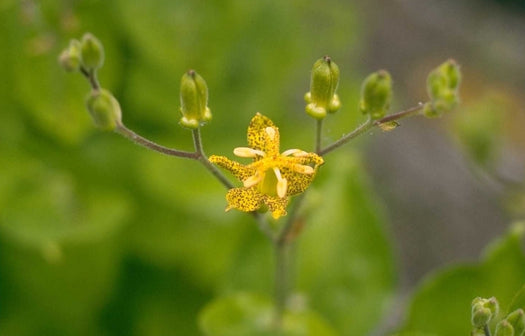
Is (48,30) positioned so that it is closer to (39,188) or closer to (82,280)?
(39,188)

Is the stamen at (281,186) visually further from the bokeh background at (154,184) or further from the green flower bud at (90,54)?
the bokeh background at (154,184)

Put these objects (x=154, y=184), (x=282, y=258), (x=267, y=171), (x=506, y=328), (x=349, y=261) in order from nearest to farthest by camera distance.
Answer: (x=506, y=328) → (x=267, y=171) → (x=282, y=258) → (x=349, y=261) → (x=154, y=184)

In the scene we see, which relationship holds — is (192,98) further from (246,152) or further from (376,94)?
(376,94)

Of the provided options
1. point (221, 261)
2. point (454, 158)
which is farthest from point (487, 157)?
point (454, 158)

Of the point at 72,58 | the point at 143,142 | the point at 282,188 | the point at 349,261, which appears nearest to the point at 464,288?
the point at 349,261

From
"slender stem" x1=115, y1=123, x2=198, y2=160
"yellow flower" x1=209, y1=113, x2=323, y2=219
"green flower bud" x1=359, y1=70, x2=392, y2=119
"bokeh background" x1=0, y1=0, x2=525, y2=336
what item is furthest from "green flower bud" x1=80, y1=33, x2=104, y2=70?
"bokeh background" x1=0, y1=0, x2=525, y2=336

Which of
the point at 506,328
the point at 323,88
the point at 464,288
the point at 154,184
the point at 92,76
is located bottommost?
the point at 506,328
